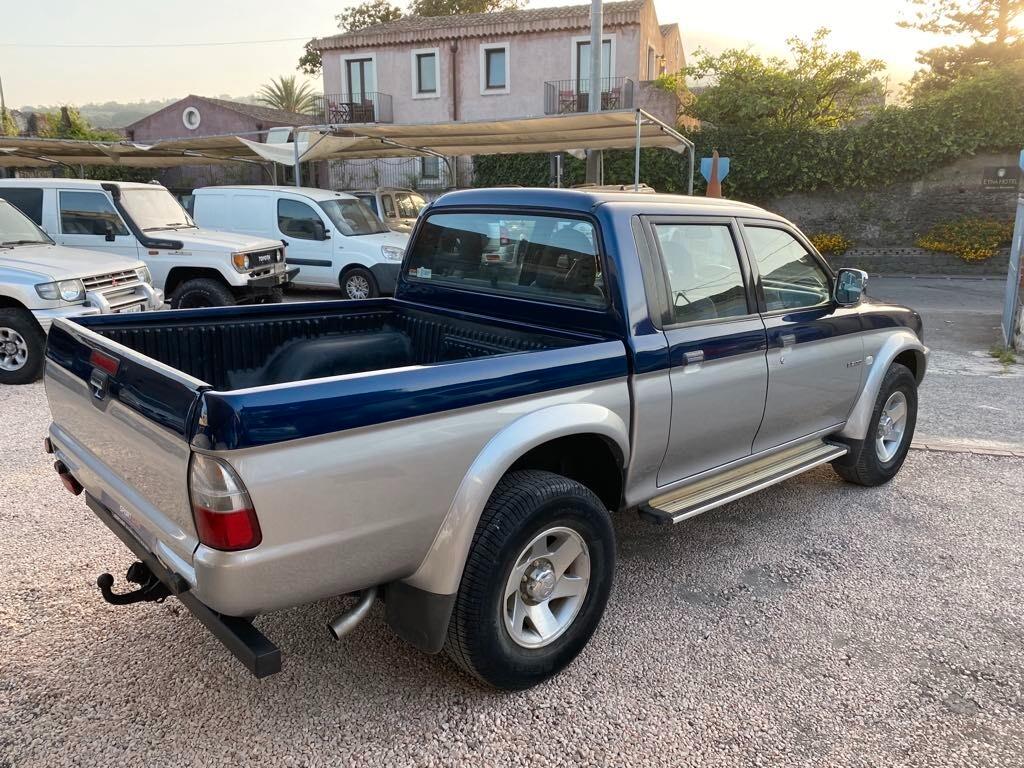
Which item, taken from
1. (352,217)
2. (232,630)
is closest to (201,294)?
(352,217)

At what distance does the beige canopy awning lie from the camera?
12.6 metres

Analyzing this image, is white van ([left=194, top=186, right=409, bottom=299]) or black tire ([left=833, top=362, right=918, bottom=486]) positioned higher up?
white van ([left=194, top=186, right=409, bottom=299])

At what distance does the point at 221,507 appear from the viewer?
2109 millimetres

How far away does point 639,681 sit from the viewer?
2.93 metres

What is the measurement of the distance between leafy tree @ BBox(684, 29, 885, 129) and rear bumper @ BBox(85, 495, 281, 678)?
21791mm

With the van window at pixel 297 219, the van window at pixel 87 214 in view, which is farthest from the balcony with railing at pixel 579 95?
the van window at pixel 87 214

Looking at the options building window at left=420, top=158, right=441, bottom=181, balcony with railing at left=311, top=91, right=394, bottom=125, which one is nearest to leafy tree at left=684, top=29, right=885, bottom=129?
building window at left=420, top=158, right=441, bottom=181

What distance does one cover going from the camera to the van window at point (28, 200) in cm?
905

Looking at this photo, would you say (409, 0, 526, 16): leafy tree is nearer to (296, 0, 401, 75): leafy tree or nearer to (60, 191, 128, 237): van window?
(296, 0, 401, 75): leafy tree

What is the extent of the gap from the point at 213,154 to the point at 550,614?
18767 millimetres

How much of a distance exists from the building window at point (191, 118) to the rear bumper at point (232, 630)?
3482 cm

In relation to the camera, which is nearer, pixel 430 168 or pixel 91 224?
pixel 91 224

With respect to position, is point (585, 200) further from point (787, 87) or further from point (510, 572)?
point (787, 87)

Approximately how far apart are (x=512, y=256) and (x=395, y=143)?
13.1 m
